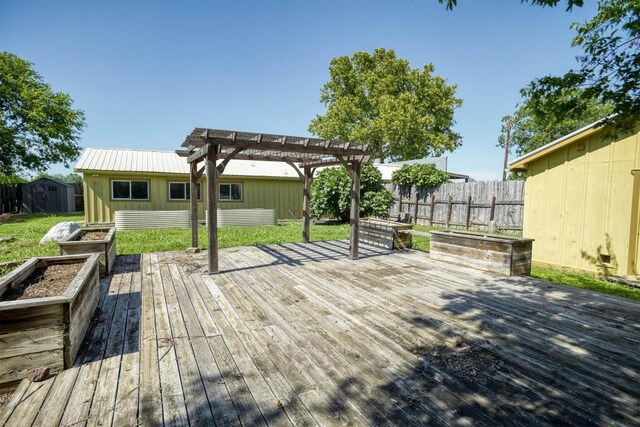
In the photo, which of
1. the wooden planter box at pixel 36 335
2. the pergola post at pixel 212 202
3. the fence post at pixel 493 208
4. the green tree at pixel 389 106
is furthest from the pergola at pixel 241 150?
the green tree at pixel 389 106

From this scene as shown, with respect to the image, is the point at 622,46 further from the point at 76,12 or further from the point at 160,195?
the point at 160,195

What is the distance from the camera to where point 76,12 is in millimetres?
8336

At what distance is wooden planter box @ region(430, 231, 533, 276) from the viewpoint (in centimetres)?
587

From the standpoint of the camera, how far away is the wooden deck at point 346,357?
2127 millimetres

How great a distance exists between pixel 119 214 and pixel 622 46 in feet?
51.4

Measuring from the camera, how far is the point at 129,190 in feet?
49.0

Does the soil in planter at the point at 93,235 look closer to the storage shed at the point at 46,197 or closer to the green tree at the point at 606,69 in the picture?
the green tree at the point at 606,69

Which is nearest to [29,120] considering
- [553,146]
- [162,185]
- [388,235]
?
[162,185]

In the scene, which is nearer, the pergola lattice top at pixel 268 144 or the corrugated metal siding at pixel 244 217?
the pergola lattice top at pixel 268 144

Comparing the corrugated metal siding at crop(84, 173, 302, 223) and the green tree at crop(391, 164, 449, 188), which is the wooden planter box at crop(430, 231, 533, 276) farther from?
the corrugated metal siding at crop(84, 173, 302, 223)

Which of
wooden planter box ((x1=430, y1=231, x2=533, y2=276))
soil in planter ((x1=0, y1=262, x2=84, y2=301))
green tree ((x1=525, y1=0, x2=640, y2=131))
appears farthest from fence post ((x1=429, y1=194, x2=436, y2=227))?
soil in planter ((x1=0, y1=262, x2=84, y2=301))

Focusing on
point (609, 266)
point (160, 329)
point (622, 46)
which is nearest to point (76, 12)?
point (160, 329)

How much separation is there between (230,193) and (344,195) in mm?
6382

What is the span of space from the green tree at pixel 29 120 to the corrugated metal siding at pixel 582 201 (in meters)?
29.0
